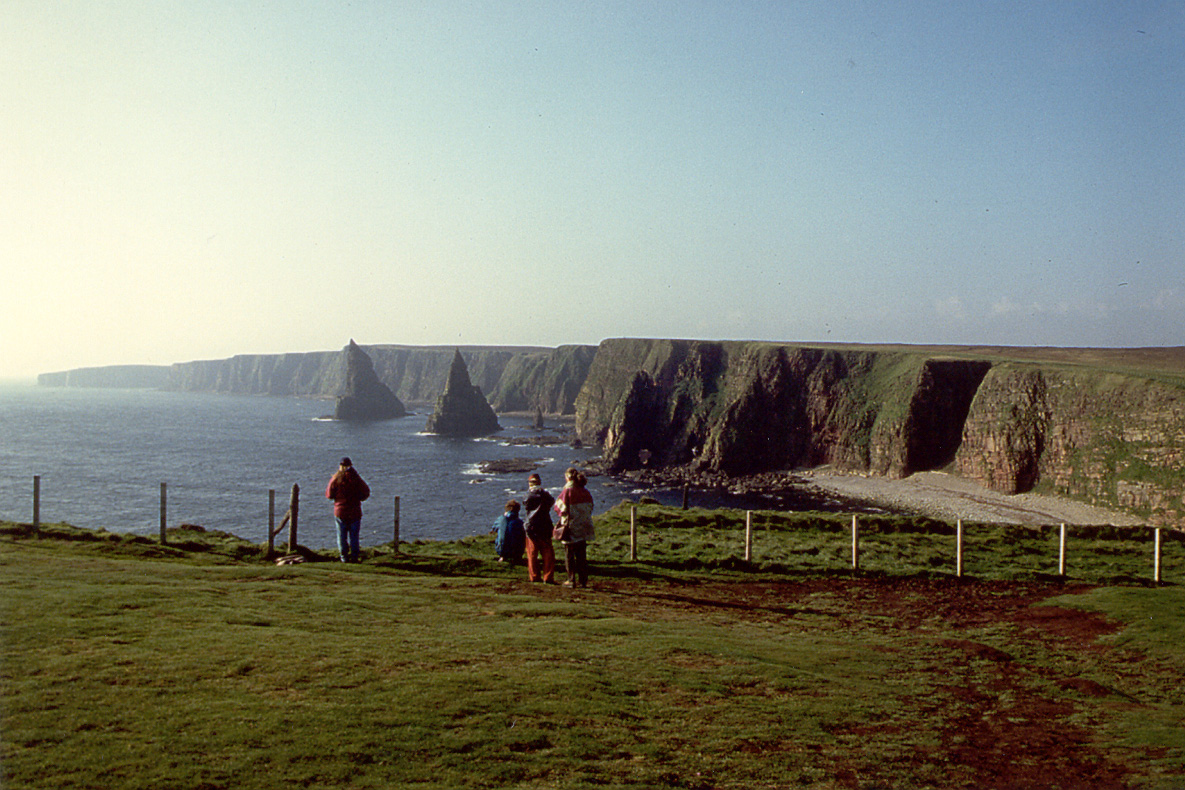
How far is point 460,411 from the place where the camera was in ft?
607

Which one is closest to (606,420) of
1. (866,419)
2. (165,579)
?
(866,419)

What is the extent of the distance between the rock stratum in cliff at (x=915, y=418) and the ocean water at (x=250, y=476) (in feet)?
64.5

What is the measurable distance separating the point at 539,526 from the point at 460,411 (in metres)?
168

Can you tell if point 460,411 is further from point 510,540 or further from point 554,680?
point 554,680

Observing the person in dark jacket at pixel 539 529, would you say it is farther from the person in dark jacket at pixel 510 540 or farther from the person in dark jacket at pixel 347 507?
the person in dark jacket at pixel 347 507

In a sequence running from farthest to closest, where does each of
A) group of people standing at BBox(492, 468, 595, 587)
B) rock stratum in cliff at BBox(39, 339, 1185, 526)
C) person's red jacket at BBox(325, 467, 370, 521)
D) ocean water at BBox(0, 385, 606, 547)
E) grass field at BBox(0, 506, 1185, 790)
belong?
rock stratum in cliff at BBox(39, 339, 1185, 526) → ocean water at BBox(0, 385, 606, 547) → person's red jacket at BBox(325, 467, 370, 521) → group of people standing at BBox(492, 468, 595, 587) → grass field at BBox(0, 506, 1185, 790)

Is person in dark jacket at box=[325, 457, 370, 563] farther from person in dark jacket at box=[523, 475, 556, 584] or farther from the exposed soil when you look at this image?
the exposed soil

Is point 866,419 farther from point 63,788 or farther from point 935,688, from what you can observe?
point 63,788

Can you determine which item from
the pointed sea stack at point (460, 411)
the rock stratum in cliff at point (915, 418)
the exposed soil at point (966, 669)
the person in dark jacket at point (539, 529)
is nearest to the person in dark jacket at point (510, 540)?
the person in dark jacket at point (539, 529)

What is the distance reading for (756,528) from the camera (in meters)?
33.8

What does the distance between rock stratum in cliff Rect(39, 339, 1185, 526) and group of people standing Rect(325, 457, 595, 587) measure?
239 feet

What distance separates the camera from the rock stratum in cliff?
81.1m

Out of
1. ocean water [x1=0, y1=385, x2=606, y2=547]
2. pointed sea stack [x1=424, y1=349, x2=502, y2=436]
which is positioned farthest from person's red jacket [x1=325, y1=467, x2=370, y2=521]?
pointed sea stack [x1=424, y1=349, x2=502, y2=436]

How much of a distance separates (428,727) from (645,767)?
8.01ft
